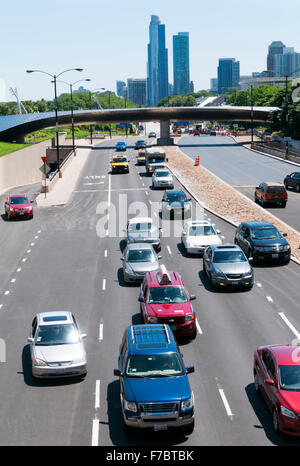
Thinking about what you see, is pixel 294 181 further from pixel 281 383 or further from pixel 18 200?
pixel 281 383

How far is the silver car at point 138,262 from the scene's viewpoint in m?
27.5

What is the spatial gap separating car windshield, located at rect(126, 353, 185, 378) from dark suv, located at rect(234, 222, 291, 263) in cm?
1575

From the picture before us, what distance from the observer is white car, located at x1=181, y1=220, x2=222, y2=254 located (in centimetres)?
3306

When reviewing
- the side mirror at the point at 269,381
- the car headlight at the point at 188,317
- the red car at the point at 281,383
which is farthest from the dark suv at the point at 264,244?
the side mirror at the point at 269,381

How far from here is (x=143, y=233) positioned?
34.3 meters

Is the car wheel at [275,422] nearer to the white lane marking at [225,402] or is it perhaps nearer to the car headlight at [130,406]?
the white lane marking at [225,402]

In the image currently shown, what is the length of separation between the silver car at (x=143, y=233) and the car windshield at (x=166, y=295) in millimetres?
11684

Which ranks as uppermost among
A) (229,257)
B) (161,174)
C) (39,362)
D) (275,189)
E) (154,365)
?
(161,174)

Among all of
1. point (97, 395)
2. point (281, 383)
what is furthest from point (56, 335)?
point (281, 383)

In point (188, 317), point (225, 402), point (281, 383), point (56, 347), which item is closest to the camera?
point (281, 383)

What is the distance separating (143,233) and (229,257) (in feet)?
25.4

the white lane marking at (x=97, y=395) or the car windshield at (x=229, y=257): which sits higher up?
the car windshield at (x=229, y=257)

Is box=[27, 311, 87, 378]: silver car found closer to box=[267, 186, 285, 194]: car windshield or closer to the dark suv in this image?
the dark suv
